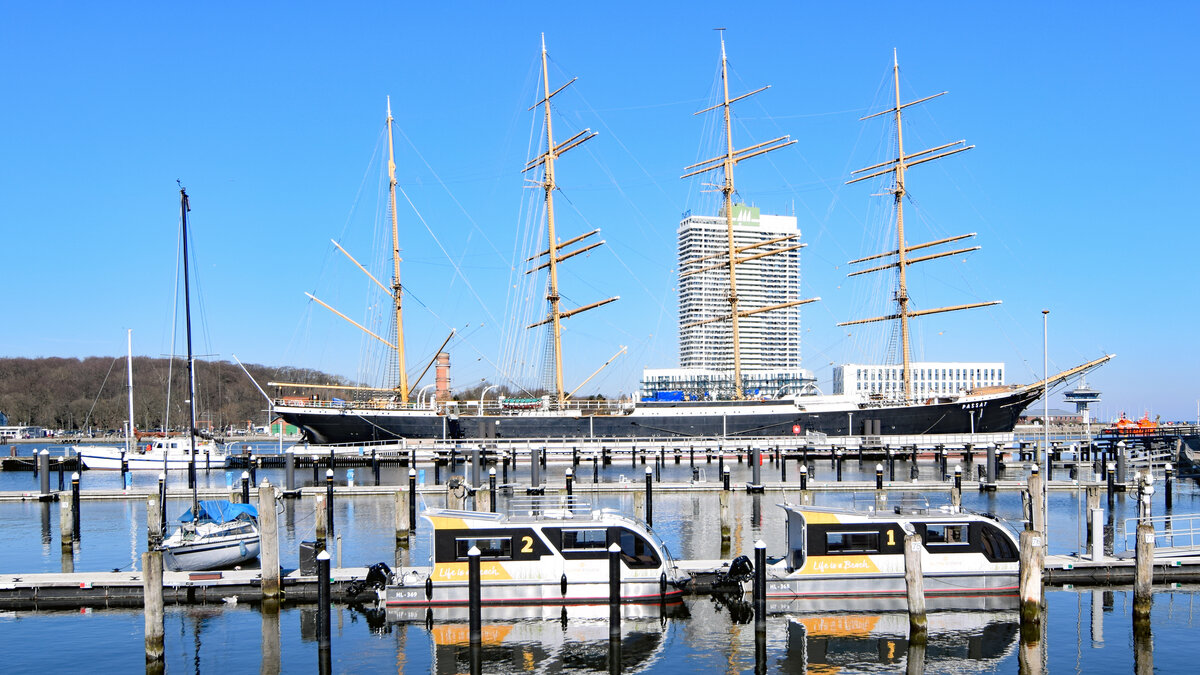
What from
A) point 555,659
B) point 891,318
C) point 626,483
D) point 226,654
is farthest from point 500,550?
point 891,318

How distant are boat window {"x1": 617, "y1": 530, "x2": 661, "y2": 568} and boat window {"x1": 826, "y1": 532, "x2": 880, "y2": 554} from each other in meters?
3.77

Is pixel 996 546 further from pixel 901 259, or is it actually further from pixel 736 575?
pixel 901 259

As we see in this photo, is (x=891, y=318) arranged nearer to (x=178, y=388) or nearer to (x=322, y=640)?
(x=322, y=640)

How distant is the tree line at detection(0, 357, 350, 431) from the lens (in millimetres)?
132625

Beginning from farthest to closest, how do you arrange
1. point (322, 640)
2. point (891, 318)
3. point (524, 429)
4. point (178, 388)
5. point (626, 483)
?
point (178, 388), point (891, 318), point (524, 429), point (626, 483), point (322, 640)

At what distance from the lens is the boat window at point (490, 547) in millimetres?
20609

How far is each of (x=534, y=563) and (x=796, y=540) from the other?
578cm

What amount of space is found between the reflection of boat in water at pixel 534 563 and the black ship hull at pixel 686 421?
50.3m

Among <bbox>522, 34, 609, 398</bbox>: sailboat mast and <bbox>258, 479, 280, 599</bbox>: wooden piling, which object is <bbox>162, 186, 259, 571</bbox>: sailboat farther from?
<bbox>522, 34, 609, 398</bbox>: sailboat mast

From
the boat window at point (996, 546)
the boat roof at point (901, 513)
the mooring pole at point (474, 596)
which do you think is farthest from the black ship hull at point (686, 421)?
the mooring pole at point (474, 596)

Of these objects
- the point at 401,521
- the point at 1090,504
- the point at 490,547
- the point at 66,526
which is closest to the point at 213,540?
the point at 401,521

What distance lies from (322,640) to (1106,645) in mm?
14957

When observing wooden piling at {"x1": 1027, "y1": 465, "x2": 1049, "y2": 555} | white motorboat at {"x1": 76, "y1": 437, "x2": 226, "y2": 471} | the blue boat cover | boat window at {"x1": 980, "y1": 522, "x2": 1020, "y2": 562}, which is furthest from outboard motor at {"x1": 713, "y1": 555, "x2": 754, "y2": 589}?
white motorboat at {"x1": 76, "y1": 437, "x2": 226, "y2": 471}

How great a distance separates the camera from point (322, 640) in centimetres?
1728
